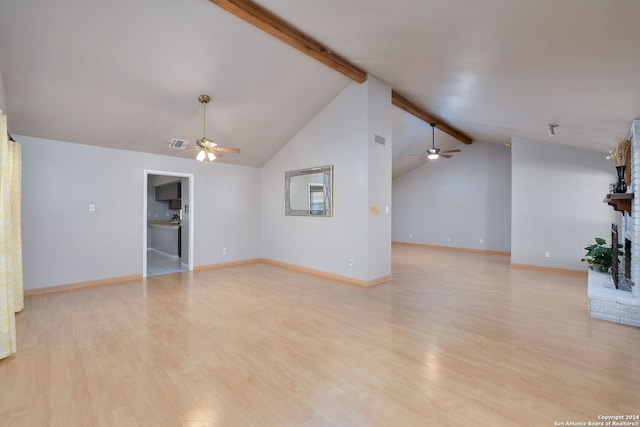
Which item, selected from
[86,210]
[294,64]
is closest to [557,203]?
[294,64]

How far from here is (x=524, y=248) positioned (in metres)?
6.64

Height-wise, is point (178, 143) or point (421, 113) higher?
point (421, 113)

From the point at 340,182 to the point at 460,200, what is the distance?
5772mm

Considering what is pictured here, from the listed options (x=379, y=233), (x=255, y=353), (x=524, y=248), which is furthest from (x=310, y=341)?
A: (x=524, y=248)

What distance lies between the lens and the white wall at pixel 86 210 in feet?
15.1

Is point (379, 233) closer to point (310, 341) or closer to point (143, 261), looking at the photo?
point (310, 341)

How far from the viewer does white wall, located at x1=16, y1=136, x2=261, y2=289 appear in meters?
4.62

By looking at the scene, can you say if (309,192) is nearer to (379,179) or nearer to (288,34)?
(379,179)

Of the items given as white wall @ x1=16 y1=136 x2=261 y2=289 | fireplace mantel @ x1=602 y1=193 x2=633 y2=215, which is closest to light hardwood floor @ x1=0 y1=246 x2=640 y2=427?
white wall @ x1=16 y1=136 x2=261 y2=289

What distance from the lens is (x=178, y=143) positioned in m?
5.64

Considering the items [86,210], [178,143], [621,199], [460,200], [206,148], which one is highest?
[178,143]

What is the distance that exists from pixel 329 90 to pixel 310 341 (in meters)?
4.29

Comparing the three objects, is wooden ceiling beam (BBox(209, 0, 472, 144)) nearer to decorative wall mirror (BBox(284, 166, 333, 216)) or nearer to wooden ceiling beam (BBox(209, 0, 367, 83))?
wooden ceiling beam (BBox(209, 0, 367, 83))

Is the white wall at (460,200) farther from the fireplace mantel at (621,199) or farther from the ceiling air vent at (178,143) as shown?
the ceiling air vent at (178,143)
